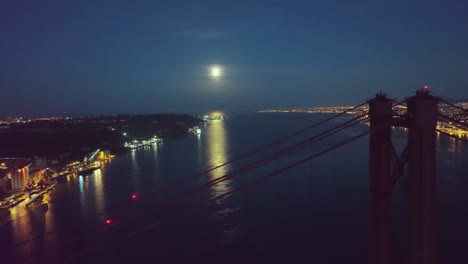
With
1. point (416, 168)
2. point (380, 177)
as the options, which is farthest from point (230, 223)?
point (416, 168)

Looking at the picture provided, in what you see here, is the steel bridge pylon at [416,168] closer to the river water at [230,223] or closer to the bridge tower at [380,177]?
the bridge tower at [380,177]

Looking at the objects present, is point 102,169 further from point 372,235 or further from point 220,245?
point 372,235

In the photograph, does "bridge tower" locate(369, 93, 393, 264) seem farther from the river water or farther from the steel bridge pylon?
the river water

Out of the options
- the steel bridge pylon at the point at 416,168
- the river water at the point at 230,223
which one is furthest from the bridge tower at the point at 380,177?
the river water at the point at 230,223

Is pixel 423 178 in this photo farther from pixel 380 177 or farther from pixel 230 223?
pixel 230 223

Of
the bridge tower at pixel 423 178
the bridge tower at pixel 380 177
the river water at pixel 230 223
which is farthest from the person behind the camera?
the river water at pixel 230 223

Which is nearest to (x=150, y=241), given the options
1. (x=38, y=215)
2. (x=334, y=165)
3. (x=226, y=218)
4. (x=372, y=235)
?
(x=226, y=218)

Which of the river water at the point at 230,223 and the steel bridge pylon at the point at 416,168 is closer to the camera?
the steel bridge pylon at the point at 416,168

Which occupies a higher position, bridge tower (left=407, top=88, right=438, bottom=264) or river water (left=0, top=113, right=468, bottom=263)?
bridge tower (left=407, top=88, right=438, bottom=264)

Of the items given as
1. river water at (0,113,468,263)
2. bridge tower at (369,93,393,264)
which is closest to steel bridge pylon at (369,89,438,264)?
bridge tower at (369,93,393,264)
